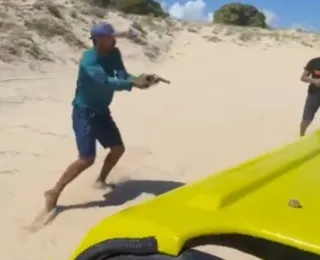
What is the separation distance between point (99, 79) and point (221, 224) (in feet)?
13.1

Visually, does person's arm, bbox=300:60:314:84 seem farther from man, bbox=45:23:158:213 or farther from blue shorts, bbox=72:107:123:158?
blue shorts, bbox=72:107:123:158

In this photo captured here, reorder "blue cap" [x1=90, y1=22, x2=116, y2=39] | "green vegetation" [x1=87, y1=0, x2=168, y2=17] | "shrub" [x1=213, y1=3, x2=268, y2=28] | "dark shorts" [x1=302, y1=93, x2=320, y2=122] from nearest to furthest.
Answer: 1. "blue cap" [x1=90, y1=22, x2=116, y2=39]
2. "dark shorts" [x1=302, y1=93, x2=320, y2=122]
3. "green vegetation" [x1=87, y1=0, x2=168, y2=17]
4. "shrub" [x1=213, y1=3, x2=268, y2=28]

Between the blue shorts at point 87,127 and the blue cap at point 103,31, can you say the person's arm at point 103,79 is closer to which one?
the blue cap at point 103,31

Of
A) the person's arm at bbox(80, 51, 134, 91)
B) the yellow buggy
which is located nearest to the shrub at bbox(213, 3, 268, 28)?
the person's arm at bbox(80, 51, 134, 91)

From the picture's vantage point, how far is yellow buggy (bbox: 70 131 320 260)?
215 centimetres

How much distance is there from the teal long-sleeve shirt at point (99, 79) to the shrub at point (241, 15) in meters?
36.5

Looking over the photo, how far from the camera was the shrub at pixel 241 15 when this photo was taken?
4306 centimetres

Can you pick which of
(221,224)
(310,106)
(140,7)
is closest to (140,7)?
(140,7)

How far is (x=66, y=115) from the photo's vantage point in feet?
37.8

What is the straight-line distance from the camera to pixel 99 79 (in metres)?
6.09

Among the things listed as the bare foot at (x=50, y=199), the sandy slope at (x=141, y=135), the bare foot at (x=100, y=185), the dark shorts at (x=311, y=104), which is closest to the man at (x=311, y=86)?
the dark shorts at (x=311, y=104)

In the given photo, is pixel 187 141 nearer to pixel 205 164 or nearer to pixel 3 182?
pixel 205 164

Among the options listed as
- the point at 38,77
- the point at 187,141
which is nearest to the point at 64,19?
the point at 38,77

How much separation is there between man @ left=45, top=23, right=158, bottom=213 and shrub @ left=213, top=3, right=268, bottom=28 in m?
36.5
